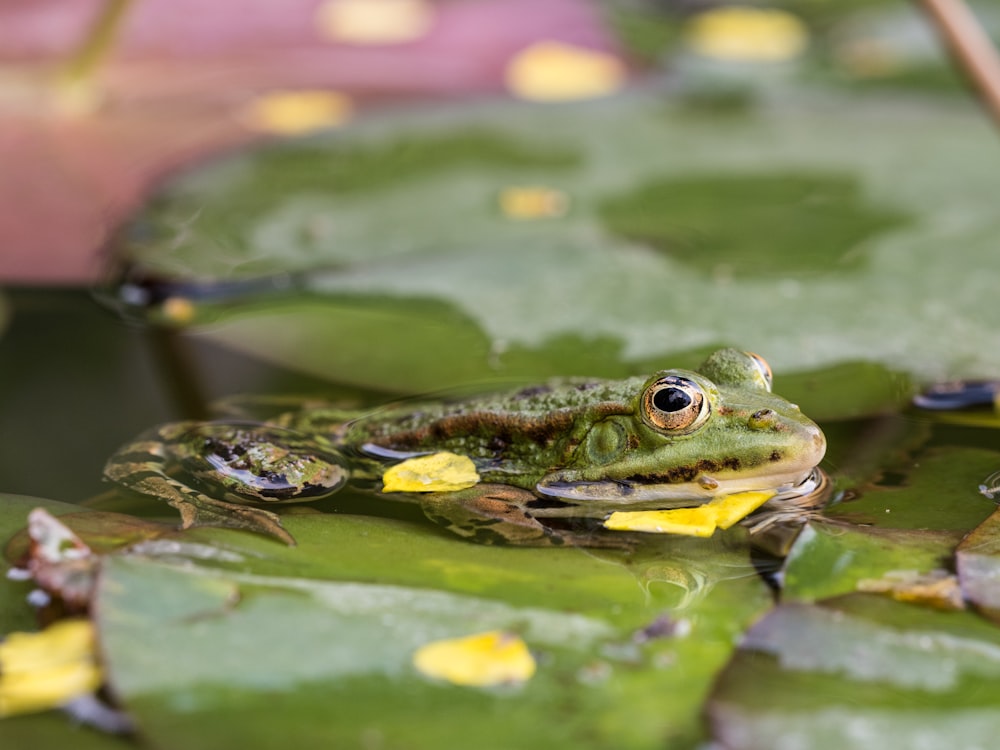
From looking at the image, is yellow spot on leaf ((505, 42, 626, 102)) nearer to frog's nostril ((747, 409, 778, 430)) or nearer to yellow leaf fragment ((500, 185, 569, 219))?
yellow leaf fragment ((500, 185, 569, 219))

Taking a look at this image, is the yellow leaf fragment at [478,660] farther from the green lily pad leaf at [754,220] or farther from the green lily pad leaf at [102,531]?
the green lily pad leaf at [754,220]

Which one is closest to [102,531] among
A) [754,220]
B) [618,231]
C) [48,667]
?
[48,667]

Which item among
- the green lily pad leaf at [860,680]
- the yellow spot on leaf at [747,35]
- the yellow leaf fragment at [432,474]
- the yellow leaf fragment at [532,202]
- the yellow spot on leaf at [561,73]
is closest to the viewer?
the green lily pad leaf at [860,680]

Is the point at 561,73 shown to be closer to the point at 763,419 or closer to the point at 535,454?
the point at 535,454

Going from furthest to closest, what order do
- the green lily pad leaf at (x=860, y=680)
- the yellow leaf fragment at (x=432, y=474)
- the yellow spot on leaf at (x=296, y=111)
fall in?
1. the yellow spot on leaf at (x=296, y=111)
2. the yellow leaf fragment at (x=432, y=474)
3. the green lily pad leaf at (x=860, y=680)

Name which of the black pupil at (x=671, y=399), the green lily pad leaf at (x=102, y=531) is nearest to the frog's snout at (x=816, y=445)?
the black pupil at (x=671, y=399)

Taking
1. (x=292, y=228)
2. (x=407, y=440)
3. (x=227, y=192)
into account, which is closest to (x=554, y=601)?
(x=407, y=440)
